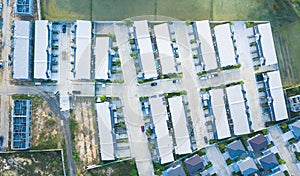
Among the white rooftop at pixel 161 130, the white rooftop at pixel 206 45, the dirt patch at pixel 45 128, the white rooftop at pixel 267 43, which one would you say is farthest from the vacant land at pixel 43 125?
the white rooftop at pixel 267 43

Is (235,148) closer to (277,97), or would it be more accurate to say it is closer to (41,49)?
(277,97)

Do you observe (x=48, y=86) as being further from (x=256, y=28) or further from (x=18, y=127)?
(x=256, y=28)

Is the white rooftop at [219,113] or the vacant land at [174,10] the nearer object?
the white rooftop at [219,113]

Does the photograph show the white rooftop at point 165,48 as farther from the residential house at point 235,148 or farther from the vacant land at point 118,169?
the vacant land at point 118,169

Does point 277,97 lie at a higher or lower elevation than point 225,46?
lower

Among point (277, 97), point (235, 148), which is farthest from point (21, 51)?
point (277, 97)

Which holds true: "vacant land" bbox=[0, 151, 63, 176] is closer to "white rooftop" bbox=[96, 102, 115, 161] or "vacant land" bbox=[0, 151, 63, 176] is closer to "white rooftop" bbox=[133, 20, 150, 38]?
"white rooftop" bbox=[96, 102, 115, 161]

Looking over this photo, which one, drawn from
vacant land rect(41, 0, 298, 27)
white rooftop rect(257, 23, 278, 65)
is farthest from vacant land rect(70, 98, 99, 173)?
white rooftop rect(257, 23, 278, 65)

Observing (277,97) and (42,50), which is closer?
(42,50)
